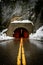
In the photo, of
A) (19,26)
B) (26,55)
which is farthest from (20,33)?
(26,55)

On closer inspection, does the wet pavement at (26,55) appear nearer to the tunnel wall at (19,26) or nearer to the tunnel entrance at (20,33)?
the tunnel wall at (19,26)

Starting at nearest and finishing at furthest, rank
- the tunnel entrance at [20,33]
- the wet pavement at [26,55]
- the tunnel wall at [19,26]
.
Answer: the wet pavement at [26,55] < the tunnel wall at [19,26] < the tunnel entrance at [20,33]

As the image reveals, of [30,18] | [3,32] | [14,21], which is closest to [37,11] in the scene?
[30,18]

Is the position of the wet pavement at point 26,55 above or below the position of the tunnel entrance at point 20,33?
above

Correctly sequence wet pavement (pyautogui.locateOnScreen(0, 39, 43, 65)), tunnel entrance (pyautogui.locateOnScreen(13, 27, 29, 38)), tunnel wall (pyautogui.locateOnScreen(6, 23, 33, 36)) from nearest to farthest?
wet pavement (pyautogui.locateOnScreen(0, 39, 43, 65))
tunnel wall (pyautogui.locateOnScreen(6, 23, 33, 36))
tunnel entrance (pyautogui.locateOnScreen(13, 27, 29, 38))

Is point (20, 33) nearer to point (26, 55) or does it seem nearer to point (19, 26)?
point (19, 26)

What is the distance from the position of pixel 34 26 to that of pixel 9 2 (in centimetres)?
1290

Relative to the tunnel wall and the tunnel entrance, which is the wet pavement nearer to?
the tunnel wall

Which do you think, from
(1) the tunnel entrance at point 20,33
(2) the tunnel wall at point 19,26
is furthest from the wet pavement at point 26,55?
(1) the tunnel entrance at point 20,33

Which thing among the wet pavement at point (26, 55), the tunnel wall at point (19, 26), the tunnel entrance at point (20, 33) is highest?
the wet pavement at point (26, 55)

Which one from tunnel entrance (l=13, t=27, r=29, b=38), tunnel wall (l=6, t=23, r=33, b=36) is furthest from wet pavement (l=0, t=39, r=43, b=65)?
tunnel entrance (l=13, t=27, r=29, b=38)

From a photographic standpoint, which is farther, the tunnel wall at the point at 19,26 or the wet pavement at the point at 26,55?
the tunnel wall at the point at 19,26

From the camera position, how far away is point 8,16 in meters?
53.7

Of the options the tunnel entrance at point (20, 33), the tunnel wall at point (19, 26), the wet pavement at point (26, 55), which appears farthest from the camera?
the tunnel entrance at point (20, 33)
